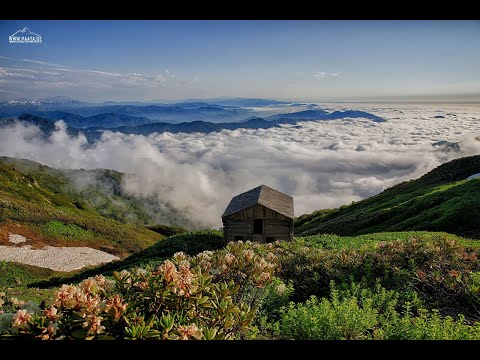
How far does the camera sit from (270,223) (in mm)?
28344

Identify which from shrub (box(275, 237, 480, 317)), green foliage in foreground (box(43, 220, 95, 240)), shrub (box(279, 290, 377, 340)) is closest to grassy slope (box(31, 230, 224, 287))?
shrub (box(275, 237, 480, 317))

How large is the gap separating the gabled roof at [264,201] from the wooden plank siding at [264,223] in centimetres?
32

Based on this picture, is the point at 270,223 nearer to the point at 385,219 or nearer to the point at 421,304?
the point at 385,219

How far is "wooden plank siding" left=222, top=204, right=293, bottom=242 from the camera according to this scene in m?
28.1

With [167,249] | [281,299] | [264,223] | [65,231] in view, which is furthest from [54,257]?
[281,299]

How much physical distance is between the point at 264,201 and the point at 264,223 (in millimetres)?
1565

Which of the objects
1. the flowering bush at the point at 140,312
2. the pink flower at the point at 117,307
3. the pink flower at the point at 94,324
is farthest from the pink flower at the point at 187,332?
the pink flower at the point at 94,324

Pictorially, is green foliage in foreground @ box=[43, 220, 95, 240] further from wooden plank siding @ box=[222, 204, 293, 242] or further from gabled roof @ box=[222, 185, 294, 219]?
wooden plank siding @ box=[222, 204, 293, 242]

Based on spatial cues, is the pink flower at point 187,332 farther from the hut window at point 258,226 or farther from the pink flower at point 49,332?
the hut window at point 258,226

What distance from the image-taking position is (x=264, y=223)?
2830cm

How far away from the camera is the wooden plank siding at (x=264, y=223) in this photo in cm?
2814
